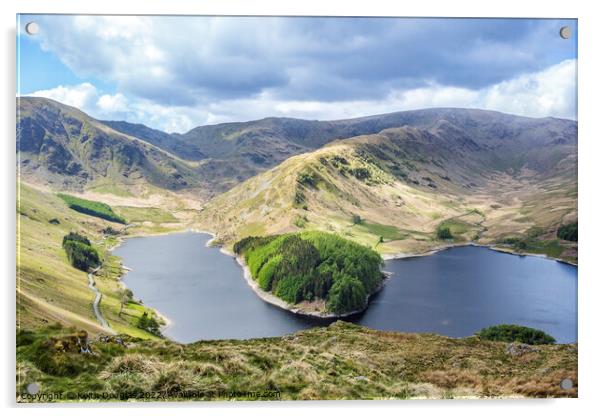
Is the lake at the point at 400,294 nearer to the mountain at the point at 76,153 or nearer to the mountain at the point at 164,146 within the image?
the mountain at the point at 76,153

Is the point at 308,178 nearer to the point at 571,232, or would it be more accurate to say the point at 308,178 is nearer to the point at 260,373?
the point at 571,232

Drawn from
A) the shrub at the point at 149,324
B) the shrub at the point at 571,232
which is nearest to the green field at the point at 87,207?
the shrub at the point at 149,324

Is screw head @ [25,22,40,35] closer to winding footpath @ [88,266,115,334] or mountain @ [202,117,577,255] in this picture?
winding footpath @ [88,266,115,334]

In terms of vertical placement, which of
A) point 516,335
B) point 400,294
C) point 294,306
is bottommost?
point 294,306

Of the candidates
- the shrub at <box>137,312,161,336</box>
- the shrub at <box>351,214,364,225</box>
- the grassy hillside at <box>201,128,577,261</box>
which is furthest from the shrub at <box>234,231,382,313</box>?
the shrub at <box>137,312,161,336</box>

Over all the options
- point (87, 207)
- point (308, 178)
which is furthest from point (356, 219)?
point (87, 207)

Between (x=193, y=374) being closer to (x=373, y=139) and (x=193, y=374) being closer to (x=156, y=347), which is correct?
(x=156, y=347)
